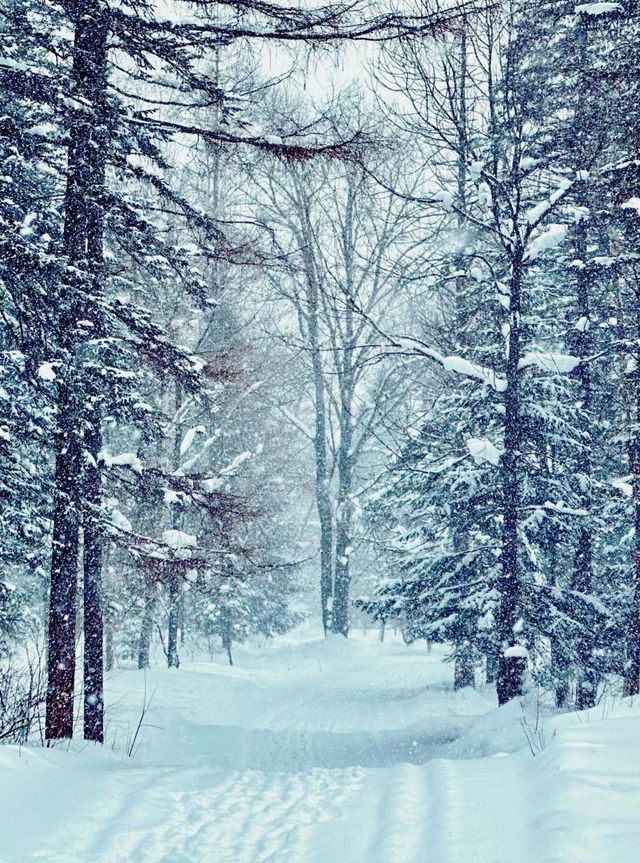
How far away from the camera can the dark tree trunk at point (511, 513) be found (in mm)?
9852

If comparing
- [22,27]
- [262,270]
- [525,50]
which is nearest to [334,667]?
[262,270]

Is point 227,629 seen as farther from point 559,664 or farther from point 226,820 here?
point 226,820

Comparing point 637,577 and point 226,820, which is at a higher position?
point 637,577

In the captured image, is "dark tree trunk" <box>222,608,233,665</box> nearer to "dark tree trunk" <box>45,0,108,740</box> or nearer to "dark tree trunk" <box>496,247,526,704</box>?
"dark tree trunk" <box>496,247,526,704</box>

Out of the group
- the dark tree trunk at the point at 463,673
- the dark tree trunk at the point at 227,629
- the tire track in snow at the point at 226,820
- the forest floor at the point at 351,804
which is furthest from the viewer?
the dark tree trunk at the point at 227,629

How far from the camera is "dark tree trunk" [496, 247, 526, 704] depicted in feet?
32.3

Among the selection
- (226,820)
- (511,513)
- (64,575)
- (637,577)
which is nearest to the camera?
(226,820)

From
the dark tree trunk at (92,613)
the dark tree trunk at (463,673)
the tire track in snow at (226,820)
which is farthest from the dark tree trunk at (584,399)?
the dark tree trunk at (92,613)

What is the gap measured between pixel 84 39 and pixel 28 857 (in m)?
8.29

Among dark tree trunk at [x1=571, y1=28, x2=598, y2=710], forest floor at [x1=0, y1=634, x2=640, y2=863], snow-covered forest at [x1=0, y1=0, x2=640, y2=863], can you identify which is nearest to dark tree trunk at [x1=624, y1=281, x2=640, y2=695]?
snow-covered forest at [x1=0, y1=0, x2=640, y2=863]

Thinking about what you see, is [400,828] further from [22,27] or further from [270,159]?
[22,27]

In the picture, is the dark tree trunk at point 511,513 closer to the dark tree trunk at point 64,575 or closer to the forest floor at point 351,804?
the forest floor at point 351,804

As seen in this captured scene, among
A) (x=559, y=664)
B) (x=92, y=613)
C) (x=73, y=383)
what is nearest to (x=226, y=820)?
(x=92, y=613)

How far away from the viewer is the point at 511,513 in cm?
998
